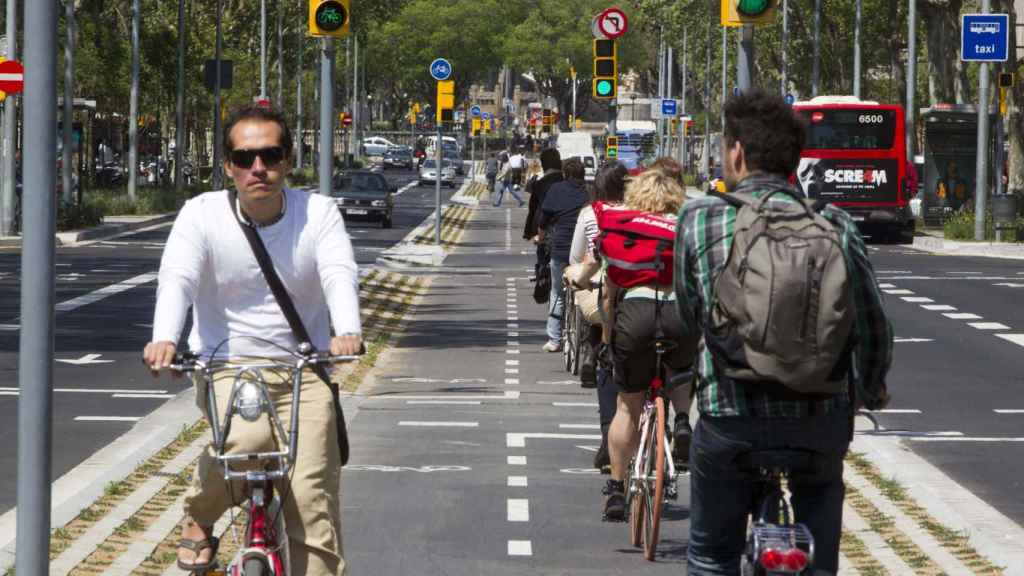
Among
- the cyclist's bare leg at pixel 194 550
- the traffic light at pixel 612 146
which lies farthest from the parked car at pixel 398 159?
the cyclist's bare leg at pixel 194 550

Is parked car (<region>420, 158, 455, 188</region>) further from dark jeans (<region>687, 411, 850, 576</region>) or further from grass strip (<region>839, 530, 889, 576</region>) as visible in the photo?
dark jeans (<region>687, 411, 850, 576</region>)

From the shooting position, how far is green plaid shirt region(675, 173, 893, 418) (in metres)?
5.57

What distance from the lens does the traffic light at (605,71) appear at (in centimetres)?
2542

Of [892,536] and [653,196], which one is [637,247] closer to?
[653,196]

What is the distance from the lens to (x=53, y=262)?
6043 mm

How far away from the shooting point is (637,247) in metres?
9.69

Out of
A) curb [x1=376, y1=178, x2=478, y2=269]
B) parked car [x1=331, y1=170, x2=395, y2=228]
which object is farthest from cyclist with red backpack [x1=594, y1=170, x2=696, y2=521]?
parked car [x1=331, y1=170, x2=395, y2=228]

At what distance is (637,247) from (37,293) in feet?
13.4

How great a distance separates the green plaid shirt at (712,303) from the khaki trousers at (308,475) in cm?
109

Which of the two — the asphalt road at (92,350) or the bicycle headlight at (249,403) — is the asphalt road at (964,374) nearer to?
the asphalt road at (92,350)

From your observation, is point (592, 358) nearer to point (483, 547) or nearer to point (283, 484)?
point (483, 547)

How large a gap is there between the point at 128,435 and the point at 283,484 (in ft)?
23.5

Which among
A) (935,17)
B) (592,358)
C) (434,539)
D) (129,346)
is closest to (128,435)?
(592,358)

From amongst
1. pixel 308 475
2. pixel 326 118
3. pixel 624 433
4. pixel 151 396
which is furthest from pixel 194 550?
pixel 326 118
